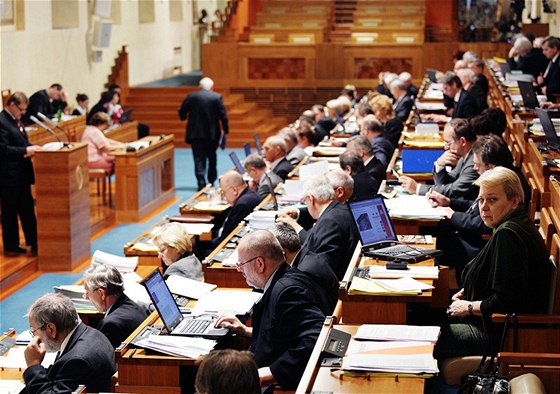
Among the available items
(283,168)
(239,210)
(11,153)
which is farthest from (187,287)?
(11,153)

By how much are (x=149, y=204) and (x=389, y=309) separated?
8164 mm

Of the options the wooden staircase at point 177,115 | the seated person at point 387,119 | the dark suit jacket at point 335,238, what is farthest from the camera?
the wooden staircase at point 177,115

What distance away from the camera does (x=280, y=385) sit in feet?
14.9

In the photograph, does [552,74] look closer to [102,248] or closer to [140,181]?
[140,181]

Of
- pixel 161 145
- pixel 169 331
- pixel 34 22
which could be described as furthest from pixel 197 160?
pixel 169 331

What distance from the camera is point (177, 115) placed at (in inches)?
760

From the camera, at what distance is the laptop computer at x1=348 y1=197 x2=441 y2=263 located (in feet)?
17.6

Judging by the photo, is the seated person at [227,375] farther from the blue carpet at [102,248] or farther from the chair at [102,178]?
the chair at [102,178]

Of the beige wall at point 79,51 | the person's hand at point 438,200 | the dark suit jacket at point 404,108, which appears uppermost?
the beige wall at point 79,51

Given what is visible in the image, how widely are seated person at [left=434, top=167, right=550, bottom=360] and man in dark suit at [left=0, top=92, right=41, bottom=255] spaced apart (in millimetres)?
5831

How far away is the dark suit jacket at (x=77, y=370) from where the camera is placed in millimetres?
4629

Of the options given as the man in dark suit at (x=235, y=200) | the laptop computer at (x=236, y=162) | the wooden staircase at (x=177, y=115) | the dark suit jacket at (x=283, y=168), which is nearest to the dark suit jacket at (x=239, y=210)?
the man in dark suit at (x=235, y=200)

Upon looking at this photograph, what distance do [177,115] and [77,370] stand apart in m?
14.8

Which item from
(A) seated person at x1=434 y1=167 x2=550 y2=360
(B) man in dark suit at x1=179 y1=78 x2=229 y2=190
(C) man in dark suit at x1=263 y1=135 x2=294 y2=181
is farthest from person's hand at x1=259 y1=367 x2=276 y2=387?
(B) man in dark suit at x1=179 y1=78 x2=229 y2=190
